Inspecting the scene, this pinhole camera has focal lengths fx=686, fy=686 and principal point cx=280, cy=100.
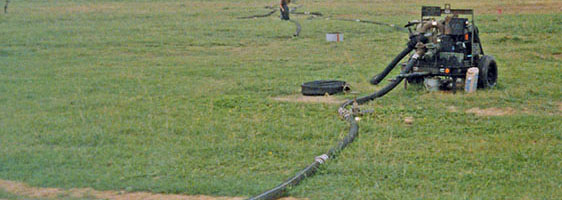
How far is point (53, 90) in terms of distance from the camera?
10.6 m

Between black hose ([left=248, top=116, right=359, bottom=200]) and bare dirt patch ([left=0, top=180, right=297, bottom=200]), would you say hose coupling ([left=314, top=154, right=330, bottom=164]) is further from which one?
bare dirt patch ([left=0, top=180, right=297, bottom=200])

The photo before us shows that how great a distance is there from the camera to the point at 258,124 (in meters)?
7.84

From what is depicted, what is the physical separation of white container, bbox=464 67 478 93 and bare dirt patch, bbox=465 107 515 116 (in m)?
0.97

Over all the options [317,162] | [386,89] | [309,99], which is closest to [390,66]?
[386,89]

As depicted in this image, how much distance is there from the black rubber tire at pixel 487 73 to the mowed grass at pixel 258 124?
0.60 ft

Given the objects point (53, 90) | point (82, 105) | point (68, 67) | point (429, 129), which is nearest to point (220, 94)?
point (82, 105)

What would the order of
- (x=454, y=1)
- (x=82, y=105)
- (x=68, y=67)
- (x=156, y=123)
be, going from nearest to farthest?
(x=156, y=123), (x=82, y=105), (x=68, y=67), (x=454, y=1)

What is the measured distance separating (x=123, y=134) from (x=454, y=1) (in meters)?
22.8

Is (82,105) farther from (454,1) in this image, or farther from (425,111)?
(454,1)

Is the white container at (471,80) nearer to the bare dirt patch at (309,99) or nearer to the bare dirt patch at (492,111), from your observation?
the bare dirt patch at (492,111)

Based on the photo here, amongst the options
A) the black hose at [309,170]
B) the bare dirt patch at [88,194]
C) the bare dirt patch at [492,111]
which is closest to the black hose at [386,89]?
the bare dirt patch at [492,111]

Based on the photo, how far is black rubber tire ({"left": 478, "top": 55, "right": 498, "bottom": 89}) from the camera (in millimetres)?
9750

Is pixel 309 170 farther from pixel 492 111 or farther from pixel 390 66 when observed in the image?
pixel 390 66

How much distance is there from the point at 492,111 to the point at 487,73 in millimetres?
1574
